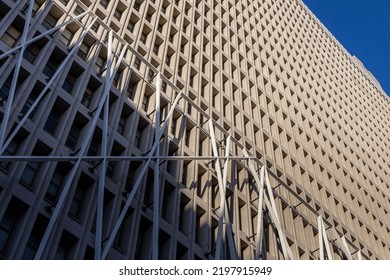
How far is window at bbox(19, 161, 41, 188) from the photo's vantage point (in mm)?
22984

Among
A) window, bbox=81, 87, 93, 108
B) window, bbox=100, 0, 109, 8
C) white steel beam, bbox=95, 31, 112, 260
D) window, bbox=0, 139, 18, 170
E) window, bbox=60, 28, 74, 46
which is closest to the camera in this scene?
white steel beam, bbox=95, 31, 112, 260

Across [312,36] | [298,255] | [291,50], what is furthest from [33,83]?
[312,36]

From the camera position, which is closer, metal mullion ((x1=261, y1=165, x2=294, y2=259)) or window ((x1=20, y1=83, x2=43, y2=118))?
window ((x1=20, y1=83, x2=43, y2=118))

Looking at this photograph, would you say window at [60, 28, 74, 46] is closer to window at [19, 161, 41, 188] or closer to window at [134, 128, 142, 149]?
window at [134, 128, 142, 149]

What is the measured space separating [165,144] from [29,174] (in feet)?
31.6

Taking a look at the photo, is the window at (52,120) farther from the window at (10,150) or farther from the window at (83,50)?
the window at (83,50)

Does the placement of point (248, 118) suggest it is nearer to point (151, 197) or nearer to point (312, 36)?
point (151, 197)

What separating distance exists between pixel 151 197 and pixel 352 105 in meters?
54.6

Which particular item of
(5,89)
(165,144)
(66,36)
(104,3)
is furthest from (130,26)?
(5,89)

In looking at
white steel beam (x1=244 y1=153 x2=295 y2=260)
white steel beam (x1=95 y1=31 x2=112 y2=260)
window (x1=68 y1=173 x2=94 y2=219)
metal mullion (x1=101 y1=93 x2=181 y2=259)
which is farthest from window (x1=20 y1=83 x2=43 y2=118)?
white steel beam (x1=244 y1=153 x2=295 y2=260)

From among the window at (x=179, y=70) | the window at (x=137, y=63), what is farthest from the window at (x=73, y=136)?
the window at (x=179, y=70)

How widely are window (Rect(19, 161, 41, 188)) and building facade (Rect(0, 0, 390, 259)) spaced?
0.18 ft

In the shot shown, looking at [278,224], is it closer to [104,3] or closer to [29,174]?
[29,174]

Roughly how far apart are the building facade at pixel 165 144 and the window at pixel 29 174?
2.2 inches
